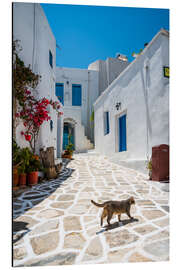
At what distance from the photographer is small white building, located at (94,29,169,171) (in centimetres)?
374

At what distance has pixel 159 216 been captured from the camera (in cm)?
199

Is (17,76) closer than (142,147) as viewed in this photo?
Yes

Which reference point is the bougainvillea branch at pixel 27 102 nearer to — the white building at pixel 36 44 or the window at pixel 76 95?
the white building at pixel 36 44

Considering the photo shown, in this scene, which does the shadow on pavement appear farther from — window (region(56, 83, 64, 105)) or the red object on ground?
window (region(56, 83, 64, 105))

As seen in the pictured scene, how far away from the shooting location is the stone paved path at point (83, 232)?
132cm

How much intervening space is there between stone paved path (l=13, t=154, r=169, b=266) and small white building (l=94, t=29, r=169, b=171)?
176 centimetres

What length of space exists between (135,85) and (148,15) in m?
3.65

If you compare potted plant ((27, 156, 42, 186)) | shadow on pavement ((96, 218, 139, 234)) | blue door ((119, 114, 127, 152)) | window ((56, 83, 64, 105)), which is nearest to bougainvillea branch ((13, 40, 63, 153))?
potted plant ((27, 156, 42, 186))

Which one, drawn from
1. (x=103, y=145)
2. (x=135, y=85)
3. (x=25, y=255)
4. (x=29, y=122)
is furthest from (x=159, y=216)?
(x=103, y=145)

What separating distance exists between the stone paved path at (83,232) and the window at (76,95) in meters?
9.77

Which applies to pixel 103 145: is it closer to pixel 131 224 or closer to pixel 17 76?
pixel 17 76

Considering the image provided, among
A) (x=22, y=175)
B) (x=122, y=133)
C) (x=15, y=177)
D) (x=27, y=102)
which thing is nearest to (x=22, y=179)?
(x=22, y=175)

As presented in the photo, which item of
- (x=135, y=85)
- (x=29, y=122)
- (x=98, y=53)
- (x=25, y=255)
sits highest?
(x=135, y=85)

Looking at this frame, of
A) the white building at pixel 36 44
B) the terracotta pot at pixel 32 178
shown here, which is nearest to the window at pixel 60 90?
the white building at pixel 36 44
